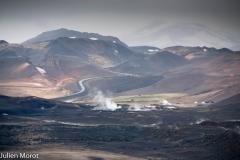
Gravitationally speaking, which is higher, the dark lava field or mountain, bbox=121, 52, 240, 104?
mountain, bbox=121, 52, 240, 104

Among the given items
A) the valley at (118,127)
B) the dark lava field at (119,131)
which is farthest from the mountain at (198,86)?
the dark lava field at (119,131)

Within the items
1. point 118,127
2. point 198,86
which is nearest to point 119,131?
point 118,127

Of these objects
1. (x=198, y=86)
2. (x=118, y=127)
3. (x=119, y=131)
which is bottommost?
(x=119, y=131)

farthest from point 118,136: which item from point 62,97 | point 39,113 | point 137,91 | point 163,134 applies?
point 137,91

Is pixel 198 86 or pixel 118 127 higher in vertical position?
pixel 198 86

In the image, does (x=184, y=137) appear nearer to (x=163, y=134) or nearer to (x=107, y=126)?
(x=163, y=134)

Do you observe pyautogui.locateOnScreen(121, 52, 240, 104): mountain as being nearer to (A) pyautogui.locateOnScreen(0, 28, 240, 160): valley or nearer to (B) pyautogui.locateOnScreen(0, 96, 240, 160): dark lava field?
(A) pyautogui.locateOnScreen(0, 28, 240, 160): valley

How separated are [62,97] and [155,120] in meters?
66.6

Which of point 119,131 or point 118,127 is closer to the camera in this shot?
point 119,131

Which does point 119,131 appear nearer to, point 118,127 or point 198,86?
point 118,127

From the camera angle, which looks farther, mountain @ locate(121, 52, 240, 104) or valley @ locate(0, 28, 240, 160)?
mountain @ locate(121, 52, 240, 104)

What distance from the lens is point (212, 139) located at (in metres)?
65.4

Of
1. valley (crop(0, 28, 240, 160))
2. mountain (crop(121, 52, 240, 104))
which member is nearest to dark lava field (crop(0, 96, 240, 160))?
valley (crop(0, 28, 240, 160))

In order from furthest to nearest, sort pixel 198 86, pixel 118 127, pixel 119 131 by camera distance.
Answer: pixel 198 86 → pixel 118 127 → pixel 119 131
